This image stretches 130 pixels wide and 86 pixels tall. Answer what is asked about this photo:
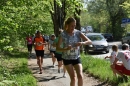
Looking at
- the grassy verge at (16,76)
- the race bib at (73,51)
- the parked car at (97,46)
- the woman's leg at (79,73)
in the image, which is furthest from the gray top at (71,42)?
the parked car at (97,46)

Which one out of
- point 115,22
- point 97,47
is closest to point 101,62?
point 97,47

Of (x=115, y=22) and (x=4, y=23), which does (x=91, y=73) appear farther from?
(x=115, y=22)

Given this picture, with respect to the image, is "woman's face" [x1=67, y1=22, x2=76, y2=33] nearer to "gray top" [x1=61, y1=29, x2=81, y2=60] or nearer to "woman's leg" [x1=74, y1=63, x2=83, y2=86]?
"gray top" [x1=61, y1=29, x2=81, y2=60]

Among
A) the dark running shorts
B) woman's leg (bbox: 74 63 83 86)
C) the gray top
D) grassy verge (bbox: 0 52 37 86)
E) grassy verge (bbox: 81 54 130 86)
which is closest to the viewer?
grassy verge (bbox: 0 52 37 86)

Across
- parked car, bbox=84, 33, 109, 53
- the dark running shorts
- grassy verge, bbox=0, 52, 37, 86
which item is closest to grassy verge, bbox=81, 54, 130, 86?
the dark running shorts

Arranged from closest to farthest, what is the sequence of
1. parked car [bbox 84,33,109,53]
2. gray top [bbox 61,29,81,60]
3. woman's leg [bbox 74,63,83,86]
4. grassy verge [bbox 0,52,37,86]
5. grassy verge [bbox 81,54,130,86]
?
grassy verge [bbox 0,52,37,86] → woman's leg [bbox 74,63,83,86] → gray top [bbox 61,29,81,60] → grassy verge [bbox 81,54,130,86] → parked car [bbox 84,33,109,53]

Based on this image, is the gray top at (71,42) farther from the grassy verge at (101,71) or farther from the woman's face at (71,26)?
the grassy verge at (101,71)

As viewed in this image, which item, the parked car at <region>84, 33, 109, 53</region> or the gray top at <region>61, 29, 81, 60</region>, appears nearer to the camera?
the gray top at <region>61, 29, 81, 60</region>

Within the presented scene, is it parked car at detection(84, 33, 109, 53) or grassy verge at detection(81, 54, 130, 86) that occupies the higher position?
grassy verge at detection(81, 54, 130, 86)

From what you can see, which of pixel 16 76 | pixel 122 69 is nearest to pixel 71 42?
pixel 122 69

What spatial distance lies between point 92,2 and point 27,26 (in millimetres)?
54641

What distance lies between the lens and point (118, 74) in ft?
28.8

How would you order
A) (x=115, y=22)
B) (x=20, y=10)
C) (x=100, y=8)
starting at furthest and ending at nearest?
(x=100, y=8), (x=115, y=22), (x=20, y=10)

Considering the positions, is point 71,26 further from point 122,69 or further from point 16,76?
point 16,76
